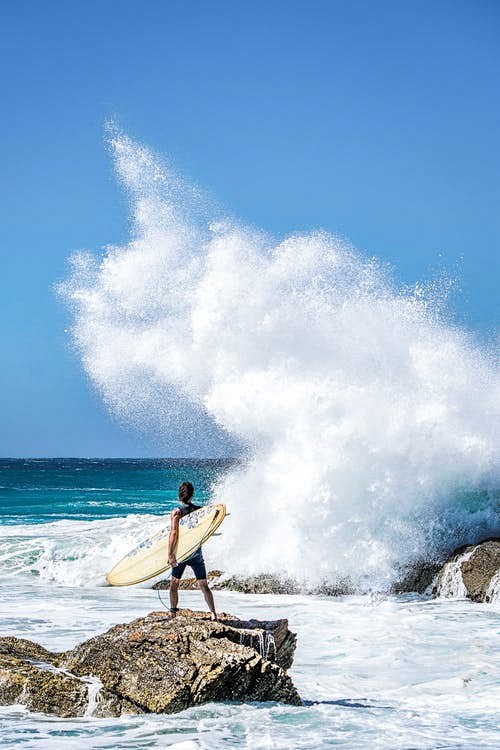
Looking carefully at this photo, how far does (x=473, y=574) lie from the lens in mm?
12633

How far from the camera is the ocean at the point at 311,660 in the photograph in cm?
605

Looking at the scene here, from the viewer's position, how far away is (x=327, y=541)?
46.6 feet

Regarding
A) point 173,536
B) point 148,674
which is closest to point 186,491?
point 173,536

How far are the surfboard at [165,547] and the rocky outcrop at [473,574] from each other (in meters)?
5.61

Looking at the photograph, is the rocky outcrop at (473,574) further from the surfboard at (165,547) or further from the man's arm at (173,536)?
the man's arm at (173,536)

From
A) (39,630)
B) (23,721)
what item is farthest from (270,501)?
(23,721)

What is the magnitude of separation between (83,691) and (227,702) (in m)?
1.18

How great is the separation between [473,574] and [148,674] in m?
7.53

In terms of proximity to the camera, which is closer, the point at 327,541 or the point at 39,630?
the point at 39,630

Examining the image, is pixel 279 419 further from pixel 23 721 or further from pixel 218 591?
pixel 23 721

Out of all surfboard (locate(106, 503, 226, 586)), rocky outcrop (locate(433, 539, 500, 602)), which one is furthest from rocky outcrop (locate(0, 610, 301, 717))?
rocky outcrop (locate(433, 539, 500, 602))

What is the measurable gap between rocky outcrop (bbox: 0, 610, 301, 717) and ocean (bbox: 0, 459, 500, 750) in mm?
111

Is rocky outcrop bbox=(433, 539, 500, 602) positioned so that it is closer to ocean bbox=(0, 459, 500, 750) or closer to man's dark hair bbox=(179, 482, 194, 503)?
ocean bbox=(0, 459, 500, 750)

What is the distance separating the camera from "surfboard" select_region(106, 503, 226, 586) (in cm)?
804
